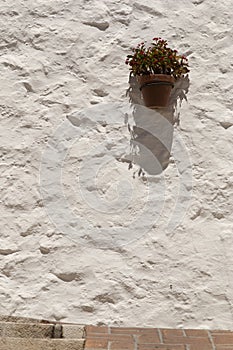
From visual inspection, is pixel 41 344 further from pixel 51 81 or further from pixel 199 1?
pixel 199 1

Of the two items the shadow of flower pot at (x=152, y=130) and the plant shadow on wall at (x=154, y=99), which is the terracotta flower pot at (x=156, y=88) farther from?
the shadow of flower pot at (x=152, y=130)

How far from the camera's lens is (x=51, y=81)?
3.94m

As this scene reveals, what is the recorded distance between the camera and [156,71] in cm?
377

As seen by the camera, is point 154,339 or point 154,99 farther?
point 154,99

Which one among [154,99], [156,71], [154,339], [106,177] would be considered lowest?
[154,339]

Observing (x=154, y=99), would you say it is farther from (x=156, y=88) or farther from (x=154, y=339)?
(x=154, y=339)

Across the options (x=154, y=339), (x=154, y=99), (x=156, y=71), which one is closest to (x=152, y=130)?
(x=154, y=99)

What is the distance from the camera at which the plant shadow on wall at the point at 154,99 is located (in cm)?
376

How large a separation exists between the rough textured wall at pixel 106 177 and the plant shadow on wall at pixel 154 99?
0.21 ft

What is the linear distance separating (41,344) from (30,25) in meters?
2.41

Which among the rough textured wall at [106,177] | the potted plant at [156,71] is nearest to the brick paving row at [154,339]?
the rough textured wall at [106,177]

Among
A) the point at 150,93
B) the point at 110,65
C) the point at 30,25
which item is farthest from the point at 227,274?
the point at 30,25

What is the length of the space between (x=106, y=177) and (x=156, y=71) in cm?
85

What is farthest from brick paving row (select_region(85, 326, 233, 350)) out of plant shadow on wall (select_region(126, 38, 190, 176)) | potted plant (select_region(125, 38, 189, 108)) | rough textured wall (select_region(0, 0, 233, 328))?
potted plant (select_region(125, 38, 189, 108))
